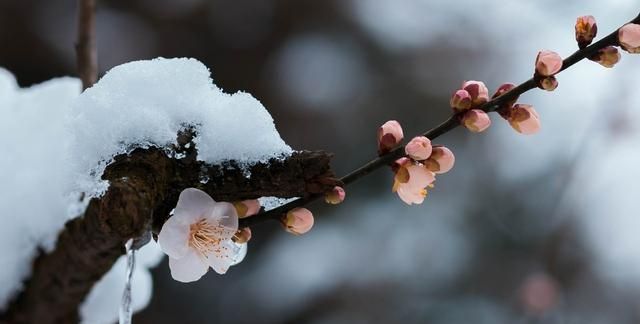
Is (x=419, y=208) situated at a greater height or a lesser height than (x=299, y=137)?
greater

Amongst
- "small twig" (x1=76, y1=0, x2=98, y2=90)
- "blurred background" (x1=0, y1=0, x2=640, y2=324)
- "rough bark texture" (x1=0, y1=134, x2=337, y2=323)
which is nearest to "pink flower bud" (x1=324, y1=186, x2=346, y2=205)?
"rough bark texture" (x1=0, y1=134, x2=337, y2=323)

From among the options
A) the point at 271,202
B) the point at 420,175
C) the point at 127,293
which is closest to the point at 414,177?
the point at 420,175

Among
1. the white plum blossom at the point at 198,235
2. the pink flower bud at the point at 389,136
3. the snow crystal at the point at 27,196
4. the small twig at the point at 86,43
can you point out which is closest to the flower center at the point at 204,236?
the white plum blossom at the point at 198,235

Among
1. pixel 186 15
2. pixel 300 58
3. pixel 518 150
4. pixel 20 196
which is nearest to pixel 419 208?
pixel 518 150

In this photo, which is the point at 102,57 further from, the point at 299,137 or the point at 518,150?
the point at 518,150

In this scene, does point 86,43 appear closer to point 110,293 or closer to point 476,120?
point 110,293
